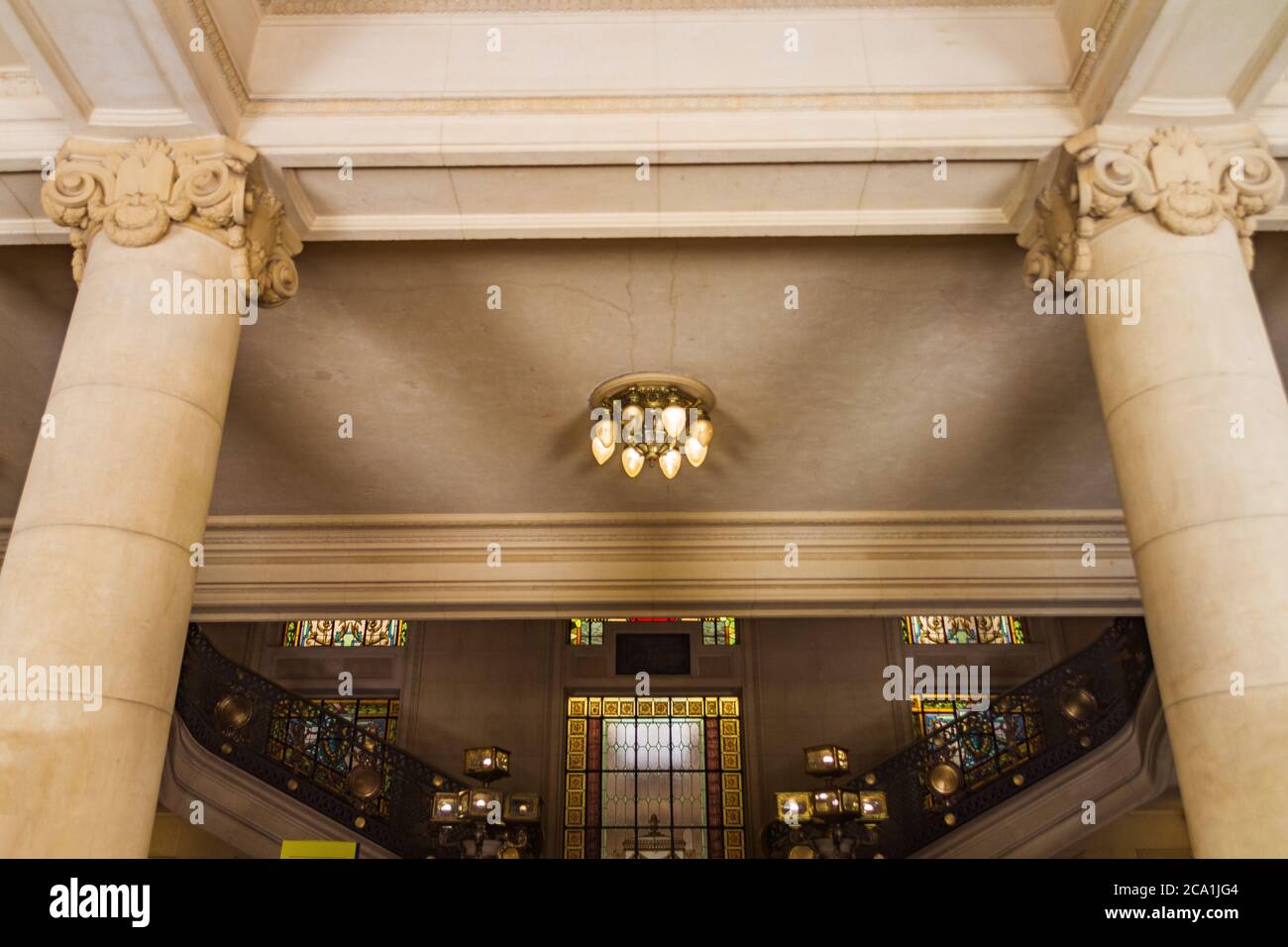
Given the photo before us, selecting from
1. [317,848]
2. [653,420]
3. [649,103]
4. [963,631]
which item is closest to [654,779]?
[963,631]

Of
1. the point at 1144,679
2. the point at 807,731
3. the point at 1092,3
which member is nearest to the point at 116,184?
the point at 1092,3

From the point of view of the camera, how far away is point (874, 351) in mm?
6191

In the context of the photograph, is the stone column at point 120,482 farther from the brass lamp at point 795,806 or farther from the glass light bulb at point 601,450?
the brass lamp at point 795,806

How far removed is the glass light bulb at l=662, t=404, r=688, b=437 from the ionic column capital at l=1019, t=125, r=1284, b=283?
2798 millimetres

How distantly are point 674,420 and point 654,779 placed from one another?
30.5ft

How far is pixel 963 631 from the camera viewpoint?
1506 centimetres

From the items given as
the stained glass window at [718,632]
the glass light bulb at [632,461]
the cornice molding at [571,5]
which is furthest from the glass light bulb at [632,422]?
the stained glass window at [718,632]

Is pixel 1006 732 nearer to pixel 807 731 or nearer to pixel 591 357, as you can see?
pixel 807 731

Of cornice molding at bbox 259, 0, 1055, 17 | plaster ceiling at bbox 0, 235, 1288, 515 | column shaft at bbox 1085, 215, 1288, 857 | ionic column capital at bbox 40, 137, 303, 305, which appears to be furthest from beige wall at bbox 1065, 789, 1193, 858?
ionic column capital at bbox 40, 137, 303, 305

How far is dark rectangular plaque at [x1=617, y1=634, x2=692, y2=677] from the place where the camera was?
14781 millimetres

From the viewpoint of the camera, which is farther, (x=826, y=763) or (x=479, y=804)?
(x=826, y=763)

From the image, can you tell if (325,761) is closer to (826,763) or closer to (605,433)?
(826,763)

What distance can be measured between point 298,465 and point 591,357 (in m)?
2.95

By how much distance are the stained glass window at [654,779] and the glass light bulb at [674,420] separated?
874cm
